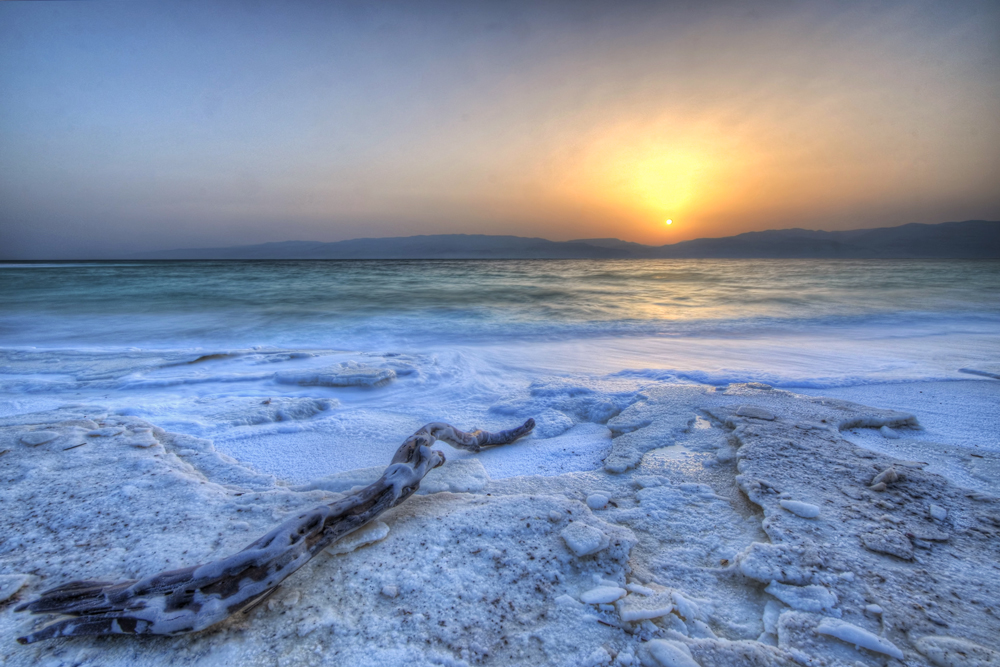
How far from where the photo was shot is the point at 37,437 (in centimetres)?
261

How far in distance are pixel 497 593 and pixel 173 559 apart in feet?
4.15

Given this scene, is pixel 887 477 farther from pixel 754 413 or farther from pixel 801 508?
pixel 754 413

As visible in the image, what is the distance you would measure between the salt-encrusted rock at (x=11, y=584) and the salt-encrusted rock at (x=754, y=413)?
12.6 feet

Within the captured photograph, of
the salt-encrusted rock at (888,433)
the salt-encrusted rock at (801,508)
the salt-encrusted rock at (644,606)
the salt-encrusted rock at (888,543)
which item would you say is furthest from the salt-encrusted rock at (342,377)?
the salt-encrusted rock at (888,433)

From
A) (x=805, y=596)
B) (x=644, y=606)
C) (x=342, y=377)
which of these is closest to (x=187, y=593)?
(x=644, y=606)

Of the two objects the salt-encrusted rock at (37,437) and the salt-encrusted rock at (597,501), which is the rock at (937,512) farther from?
the salt-encrusted rock at (37,437)

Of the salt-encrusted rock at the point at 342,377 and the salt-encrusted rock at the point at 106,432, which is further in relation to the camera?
the salt-encrusted rock at the point at 342,377

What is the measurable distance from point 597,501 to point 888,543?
1.14 meters

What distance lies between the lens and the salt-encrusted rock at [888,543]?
5.42 feet

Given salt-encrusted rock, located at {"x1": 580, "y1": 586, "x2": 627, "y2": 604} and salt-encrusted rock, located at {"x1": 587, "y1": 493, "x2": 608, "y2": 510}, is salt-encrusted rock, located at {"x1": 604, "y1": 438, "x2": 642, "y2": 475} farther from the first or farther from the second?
salt-encrusted rock, located at {"x1": 580, "y1": 586, "x2": 627, "y2": 604}

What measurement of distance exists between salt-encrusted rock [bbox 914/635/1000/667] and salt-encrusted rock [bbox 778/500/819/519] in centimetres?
61

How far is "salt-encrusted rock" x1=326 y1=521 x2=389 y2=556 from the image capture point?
1704mm

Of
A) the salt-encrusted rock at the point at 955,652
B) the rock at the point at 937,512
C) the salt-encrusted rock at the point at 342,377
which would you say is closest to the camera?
the salt-encrusted rock at the point at 955,652

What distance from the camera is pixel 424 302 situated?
571 inches
